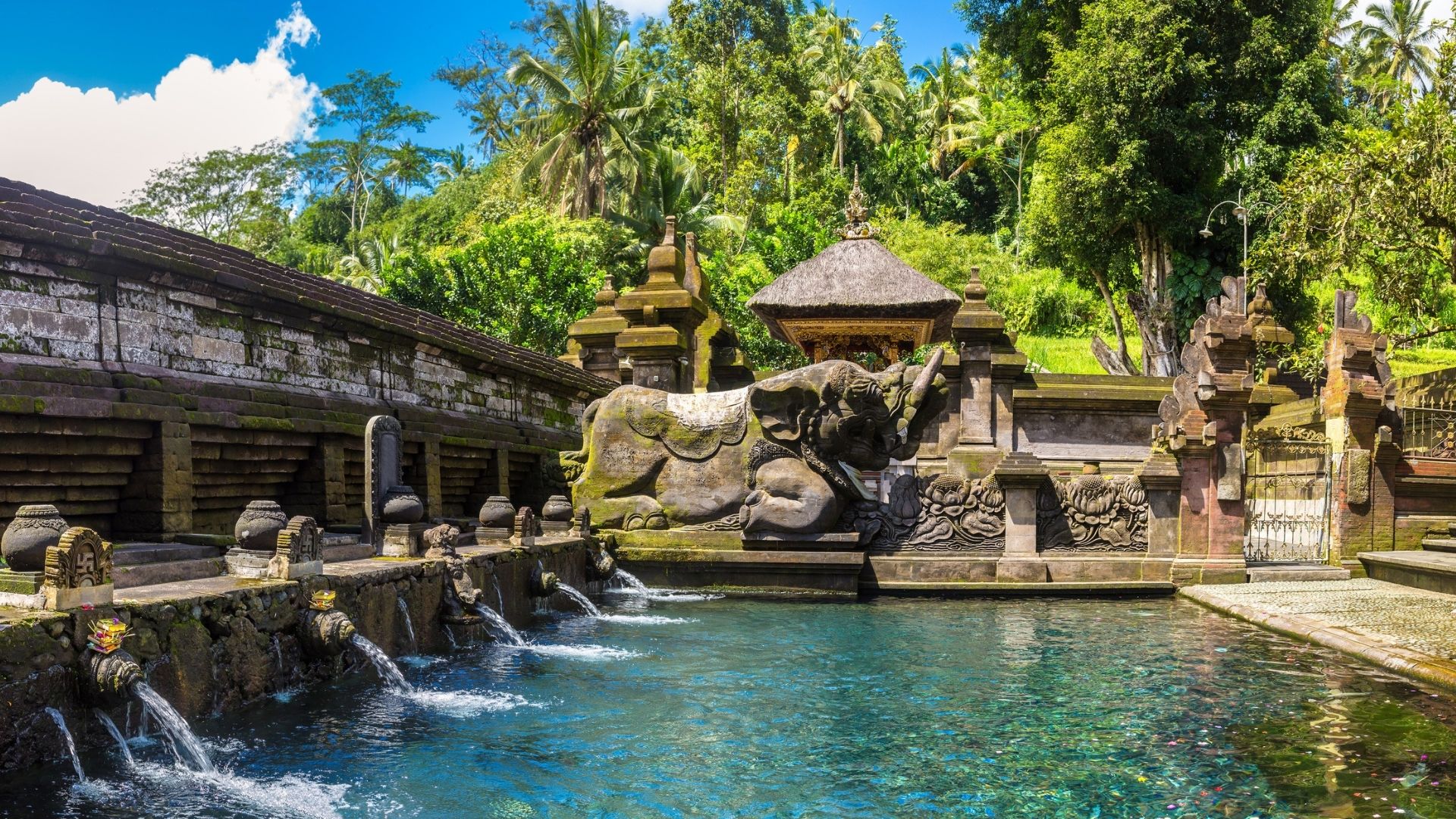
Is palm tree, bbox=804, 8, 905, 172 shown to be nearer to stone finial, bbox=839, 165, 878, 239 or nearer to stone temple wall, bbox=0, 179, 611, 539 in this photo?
stone finial, bbox=839, 165, 878, 239

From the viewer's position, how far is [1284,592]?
38.2 ft

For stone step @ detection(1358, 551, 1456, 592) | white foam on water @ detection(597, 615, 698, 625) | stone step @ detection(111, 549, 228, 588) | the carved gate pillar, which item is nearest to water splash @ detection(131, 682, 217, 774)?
stone step @ detection(111, 549, 228, 588)

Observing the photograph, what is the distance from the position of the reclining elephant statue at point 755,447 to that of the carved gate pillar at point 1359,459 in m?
4.75

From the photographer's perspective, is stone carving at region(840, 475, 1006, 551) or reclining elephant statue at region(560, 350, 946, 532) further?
stone carving at region(840, 475, 1006, 551)

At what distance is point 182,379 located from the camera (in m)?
9.11

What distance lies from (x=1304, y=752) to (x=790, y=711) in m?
2.73

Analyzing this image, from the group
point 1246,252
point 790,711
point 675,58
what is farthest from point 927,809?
Answer: point 675,58

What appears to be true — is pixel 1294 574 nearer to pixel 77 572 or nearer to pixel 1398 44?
pixel 77 572

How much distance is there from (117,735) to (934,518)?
8986mm

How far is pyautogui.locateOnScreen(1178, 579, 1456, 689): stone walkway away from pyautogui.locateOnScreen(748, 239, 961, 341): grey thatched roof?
6569 mm

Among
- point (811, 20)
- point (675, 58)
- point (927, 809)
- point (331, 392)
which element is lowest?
point (927, 809)

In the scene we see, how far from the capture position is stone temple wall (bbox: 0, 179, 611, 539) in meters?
7.86

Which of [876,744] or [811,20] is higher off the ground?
[811,20]

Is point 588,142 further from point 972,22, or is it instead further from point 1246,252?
point 1246,252
